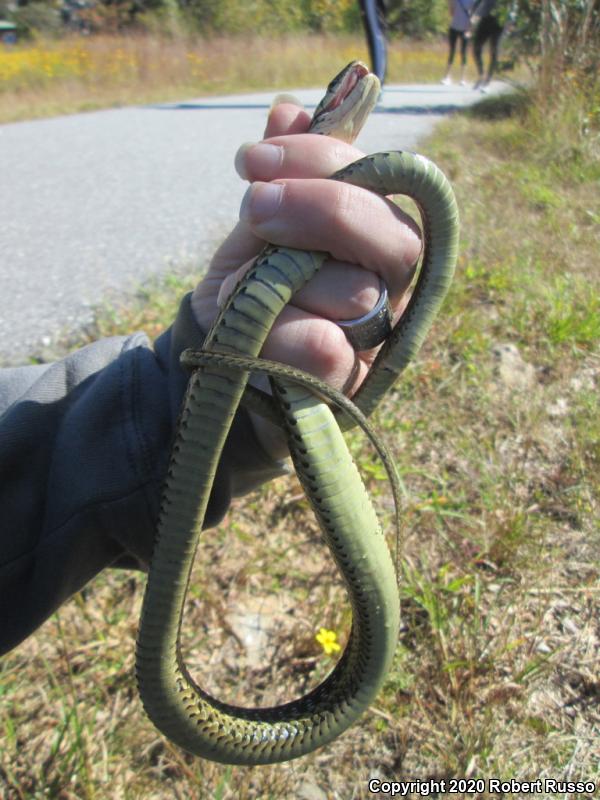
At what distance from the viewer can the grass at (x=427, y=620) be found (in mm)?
1189

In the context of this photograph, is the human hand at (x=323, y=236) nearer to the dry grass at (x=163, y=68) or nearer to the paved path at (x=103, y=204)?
the paved path at (x=103, y=204)

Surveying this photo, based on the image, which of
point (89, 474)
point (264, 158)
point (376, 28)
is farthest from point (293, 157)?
point (376, 28)

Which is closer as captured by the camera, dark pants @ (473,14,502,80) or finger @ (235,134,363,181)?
finger @ (235,134,363,181)

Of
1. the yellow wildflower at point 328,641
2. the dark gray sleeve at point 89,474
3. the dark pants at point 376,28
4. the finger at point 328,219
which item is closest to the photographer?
the finger at point 328,219

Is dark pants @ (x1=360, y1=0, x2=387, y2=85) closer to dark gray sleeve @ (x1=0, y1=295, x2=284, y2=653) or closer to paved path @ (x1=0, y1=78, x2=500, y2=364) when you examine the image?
paved path @ (x1=0, y1=78, x2=500, y2=364)

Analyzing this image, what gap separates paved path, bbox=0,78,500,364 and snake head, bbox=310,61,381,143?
154 centimetres

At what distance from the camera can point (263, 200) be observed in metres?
0.94

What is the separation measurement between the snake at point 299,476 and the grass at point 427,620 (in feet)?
0.62

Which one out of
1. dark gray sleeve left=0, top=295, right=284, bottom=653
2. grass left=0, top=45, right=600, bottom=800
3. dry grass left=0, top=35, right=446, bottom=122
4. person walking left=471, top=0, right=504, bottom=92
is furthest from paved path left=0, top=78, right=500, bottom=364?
person walking left=471, top=0, right=504, bottom=92

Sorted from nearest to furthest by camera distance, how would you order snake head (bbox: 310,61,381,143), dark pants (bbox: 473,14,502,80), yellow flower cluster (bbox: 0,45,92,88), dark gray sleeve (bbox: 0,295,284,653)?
dark gray sleeve (bbox: 0,295,284,653) < snake head (bbox: 310,61,381,143) < dark pants (bbox: 473,14,502,80) < yellow flower cluster (bbox: 0,45,92,88)

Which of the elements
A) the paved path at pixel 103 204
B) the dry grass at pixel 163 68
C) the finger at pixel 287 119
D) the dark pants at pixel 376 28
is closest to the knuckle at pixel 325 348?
the finger at pixel 287 119

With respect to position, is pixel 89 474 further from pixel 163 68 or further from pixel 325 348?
pixel 163 68

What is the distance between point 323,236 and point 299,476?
356mm

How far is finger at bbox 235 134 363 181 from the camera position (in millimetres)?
977
